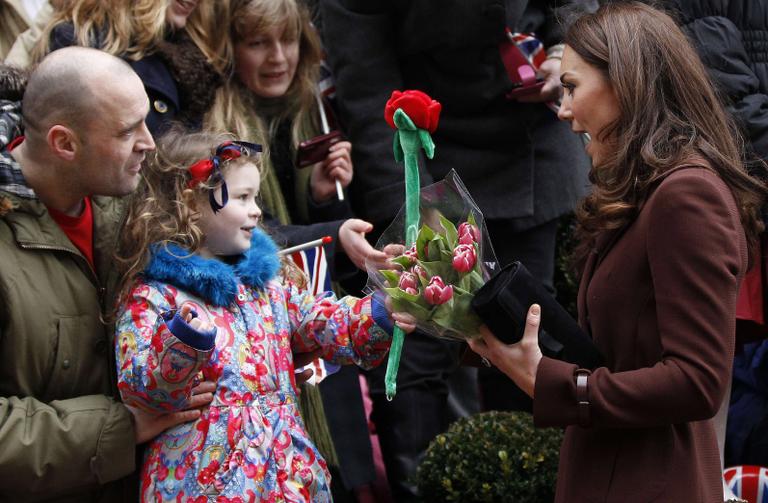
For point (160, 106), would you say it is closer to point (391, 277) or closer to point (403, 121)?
point (403, 121)

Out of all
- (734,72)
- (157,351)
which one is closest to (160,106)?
(157,351)

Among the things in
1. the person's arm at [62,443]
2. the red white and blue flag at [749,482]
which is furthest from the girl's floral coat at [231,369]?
the red white and blue flag at [749,482]

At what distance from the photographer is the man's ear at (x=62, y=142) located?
316cm

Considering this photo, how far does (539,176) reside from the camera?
4.55 m

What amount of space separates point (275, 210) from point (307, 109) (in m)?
0.51

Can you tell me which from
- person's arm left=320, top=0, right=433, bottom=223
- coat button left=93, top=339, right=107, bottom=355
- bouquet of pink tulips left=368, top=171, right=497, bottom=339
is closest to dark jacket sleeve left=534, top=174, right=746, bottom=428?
bouquet of pink tulips left=368, top=171, right=497, bottom=339

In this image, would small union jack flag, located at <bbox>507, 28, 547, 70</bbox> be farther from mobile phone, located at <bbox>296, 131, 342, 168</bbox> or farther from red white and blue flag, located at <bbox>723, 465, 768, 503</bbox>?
red white and blue flag, located at <bbox>723, 465, 768, 503</bbox>

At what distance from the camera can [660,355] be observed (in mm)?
2615

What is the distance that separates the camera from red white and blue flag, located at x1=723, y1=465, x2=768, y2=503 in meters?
4.27

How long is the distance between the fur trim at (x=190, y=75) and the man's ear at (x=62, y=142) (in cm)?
97

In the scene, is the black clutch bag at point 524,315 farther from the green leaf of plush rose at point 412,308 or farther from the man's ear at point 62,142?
the man's ear at point 62,142

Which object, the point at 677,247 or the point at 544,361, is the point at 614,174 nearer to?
the point at 677,247

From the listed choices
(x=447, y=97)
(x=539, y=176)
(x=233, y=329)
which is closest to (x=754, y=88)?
(x=539, y=176)

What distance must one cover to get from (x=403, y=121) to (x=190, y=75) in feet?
4.87
